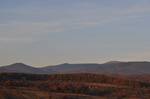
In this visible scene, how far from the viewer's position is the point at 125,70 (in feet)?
554

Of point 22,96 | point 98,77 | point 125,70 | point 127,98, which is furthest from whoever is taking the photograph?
point 125,70

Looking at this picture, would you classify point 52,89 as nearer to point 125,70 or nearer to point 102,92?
point 102,92

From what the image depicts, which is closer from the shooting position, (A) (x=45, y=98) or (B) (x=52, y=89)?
(A) (x=45, y=98)

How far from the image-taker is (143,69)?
173 metres

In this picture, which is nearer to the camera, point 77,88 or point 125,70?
point 77,88

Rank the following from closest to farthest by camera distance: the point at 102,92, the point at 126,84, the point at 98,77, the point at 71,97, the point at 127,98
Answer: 1. the point at 71,97
2. the point at 127,98
3. the point at 102,92
4. the point at 126,84
5. the point at 98,77

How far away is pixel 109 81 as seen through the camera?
65.9m

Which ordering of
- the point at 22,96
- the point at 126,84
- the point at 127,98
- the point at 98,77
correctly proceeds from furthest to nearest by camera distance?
the point at 98,77
the point at 126,84
the point at 127,98
the point at 22,96

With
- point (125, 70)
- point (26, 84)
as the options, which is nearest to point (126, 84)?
point (26, 84)

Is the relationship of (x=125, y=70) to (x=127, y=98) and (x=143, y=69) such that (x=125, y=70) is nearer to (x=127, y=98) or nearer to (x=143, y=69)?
(x=143, y=69)

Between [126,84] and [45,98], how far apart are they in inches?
973

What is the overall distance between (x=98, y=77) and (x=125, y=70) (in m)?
102

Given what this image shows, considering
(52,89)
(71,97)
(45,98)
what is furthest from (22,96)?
(52,89)

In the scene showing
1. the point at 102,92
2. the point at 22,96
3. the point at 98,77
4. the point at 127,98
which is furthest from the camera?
the point at 98,77
